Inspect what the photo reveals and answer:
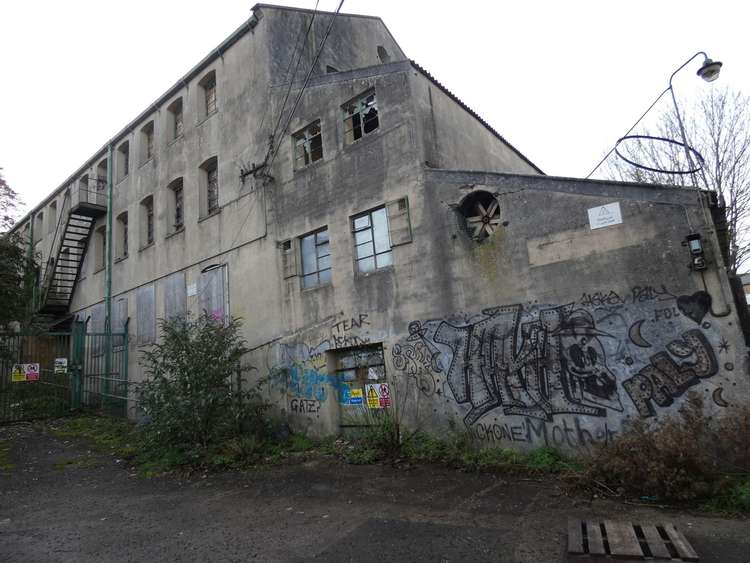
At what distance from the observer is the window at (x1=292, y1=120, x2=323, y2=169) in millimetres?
10914

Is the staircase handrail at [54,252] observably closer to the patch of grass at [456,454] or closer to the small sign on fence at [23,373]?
the small sign on fence at [23,373]

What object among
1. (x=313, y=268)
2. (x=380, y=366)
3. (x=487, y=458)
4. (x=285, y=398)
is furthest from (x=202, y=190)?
(x=487, y=458)

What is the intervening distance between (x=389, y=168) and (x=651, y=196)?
15.2ft

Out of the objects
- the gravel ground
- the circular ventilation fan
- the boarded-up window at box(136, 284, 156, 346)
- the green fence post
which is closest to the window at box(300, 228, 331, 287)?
the circular ventilation fan

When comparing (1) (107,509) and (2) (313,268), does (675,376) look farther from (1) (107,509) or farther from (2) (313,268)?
(1) (107,509)

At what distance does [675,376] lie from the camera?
604 cm

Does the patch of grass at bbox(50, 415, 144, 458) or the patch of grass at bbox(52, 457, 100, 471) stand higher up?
the patch of grass at bbox(50, 415, 144, 458)

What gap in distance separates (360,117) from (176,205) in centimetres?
799

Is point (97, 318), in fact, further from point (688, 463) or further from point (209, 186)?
point (688, 463)

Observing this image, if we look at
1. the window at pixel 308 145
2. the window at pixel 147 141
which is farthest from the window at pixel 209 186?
the window at pixel 147 141

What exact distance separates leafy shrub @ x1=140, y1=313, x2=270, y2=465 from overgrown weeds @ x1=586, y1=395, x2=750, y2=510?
6.37m

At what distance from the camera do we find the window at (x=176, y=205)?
14.7m

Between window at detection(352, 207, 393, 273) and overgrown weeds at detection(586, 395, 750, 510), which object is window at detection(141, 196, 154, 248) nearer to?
window at detection(352, 207, 393, 273)

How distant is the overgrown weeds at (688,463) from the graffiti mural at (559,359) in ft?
2.22
